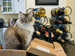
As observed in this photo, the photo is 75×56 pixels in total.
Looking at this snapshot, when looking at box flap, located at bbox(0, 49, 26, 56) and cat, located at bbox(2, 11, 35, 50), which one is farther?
cat, located at bbox(2, 11, 35, 50)

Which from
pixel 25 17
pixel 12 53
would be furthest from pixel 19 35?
pixel 12 53

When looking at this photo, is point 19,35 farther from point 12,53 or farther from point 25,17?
point 12,53

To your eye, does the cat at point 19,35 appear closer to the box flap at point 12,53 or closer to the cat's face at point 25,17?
the cat's face at point 25,17

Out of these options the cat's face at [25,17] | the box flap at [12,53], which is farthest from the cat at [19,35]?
the box flap at [12,53]

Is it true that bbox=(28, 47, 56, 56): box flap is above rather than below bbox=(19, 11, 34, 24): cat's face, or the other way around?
below

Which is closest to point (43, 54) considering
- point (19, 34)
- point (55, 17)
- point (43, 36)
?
point (19, 34)

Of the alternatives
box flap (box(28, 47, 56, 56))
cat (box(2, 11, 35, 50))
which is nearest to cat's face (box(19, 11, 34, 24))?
cat (box(2, 11, 35, 50))

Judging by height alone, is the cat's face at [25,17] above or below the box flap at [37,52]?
above

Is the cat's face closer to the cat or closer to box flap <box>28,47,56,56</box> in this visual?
the cat

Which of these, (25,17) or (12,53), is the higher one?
(25,17)

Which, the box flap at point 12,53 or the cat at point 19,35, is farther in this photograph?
the cat at point 19,35

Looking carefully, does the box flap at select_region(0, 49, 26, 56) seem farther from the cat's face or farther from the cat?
the cat's face

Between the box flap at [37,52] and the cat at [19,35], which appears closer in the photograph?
the box flap at [37,52]

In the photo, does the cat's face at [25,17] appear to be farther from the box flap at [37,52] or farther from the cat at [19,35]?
the box flap at [37,52]
